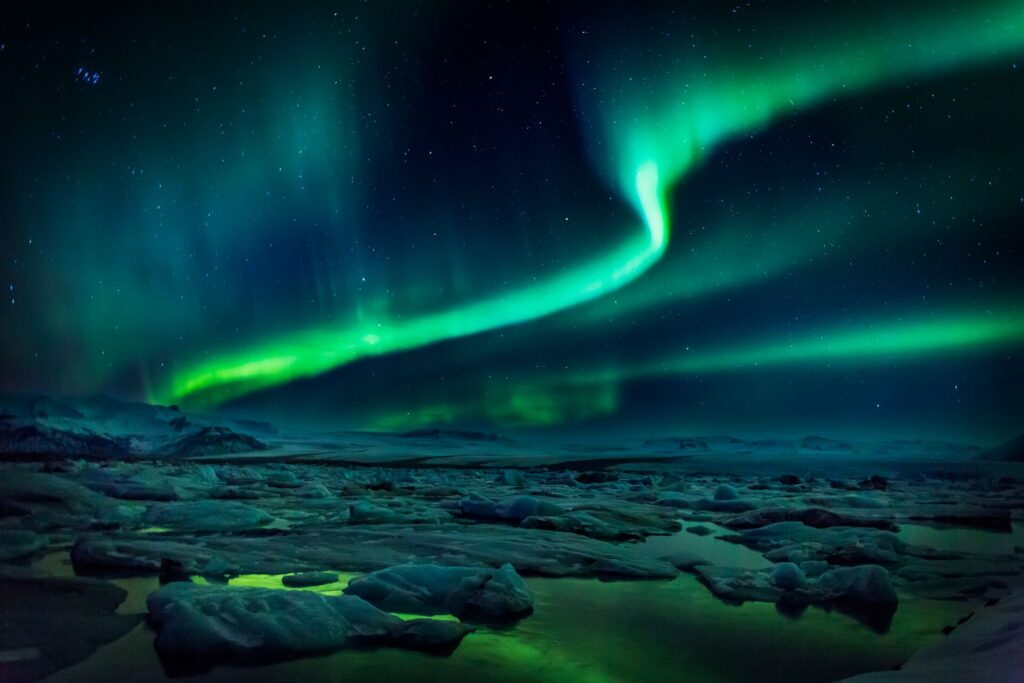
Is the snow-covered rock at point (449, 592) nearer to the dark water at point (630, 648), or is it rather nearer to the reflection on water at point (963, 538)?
the dark water at point (630, 648)

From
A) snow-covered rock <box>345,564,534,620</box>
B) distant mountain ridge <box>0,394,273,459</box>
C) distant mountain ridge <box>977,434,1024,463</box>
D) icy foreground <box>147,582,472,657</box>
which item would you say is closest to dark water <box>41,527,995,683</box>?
icy foreground <box>147,582,472,657</box>

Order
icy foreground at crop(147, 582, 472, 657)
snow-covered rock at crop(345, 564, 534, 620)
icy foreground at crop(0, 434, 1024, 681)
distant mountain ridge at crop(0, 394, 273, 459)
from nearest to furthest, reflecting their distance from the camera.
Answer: icy foreground at crop(147, 582, 472, 657) < icy foreground at crop(0, 434, 1024, 681) < snow-covered rock at crop(345, 564, 534, 620) < distant mountain ridge at crop(0, 394, 273, 459)

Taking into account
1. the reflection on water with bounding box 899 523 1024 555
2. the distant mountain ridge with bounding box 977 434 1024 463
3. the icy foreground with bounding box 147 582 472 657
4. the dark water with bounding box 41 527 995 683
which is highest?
the icy foreground with bounding box 147 582 472 657

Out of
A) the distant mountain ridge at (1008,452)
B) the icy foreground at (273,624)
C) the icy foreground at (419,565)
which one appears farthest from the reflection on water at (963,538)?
the distant mountain ridge at (1008,452)

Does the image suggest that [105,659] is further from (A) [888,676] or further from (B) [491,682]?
(A) [888,676]

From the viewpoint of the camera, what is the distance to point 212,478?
77.0 feet

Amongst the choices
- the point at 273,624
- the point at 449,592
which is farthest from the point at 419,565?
the point at 273,624

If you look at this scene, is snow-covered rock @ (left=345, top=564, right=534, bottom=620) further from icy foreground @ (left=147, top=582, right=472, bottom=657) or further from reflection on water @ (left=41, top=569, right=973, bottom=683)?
icy foreground @ (left=147, top=582, right=472, bottom=657)

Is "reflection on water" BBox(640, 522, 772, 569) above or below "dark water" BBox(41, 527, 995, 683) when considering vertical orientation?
below

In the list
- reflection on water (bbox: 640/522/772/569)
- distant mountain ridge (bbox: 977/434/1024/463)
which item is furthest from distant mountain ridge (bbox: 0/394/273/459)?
distant mountain ridge (bbox: 977/434/1024/463)

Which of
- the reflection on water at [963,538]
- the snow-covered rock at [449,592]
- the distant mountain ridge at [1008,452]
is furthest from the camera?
the distant mountain ridge at [1008,452]

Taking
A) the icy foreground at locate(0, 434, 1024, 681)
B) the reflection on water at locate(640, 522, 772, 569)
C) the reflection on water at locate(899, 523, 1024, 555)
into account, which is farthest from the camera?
the reflection on water at locate(899, 523, 1024, 555)

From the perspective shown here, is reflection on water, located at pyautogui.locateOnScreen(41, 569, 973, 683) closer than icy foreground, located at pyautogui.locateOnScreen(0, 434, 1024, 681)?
Yes

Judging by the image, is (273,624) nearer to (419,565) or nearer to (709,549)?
(419,565)
